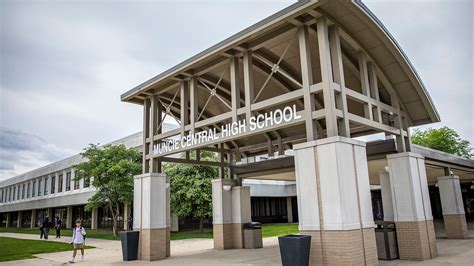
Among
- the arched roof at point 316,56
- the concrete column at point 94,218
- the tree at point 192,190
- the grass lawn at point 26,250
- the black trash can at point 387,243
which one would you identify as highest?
the arched roof at point 316,56

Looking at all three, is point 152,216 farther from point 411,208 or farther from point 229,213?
point 411,208

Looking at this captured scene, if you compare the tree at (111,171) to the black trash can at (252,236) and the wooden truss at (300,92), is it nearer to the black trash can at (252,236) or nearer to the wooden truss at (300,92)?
the wooden truss at (300,92)

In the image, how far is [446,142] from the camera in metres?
46.2

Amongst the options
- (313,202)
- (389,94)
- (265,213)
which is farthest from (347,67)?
(265,213)

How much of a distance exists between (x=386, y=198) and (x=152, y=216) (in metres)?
7.74

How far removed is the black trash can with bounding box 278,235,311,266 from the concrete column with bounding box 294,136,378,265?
278mm

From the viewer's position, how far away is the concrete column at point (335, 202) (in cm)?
801

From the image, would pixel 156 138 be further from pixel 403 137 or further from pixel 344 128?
pixel 403 137

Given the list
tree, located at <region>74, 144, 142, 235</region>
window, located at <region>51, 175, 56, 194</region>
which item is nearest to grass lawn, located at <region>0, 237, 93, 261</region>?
tree, located at <region>74, 144, 142, 235</region>

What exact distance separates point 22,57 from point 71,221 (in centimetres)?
3543

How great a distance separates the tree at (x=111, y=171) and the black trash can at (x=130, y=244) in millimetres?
14259

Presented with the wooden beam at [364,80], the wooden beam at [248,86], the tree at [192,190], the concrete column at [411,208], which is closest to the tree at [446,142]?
the tree at [192,190]

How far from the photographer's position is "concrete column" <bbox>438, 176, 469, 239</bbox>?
1698cm

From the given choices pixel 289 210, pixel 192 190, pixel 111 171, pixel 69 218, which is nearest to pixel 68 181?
pixel 69 218
